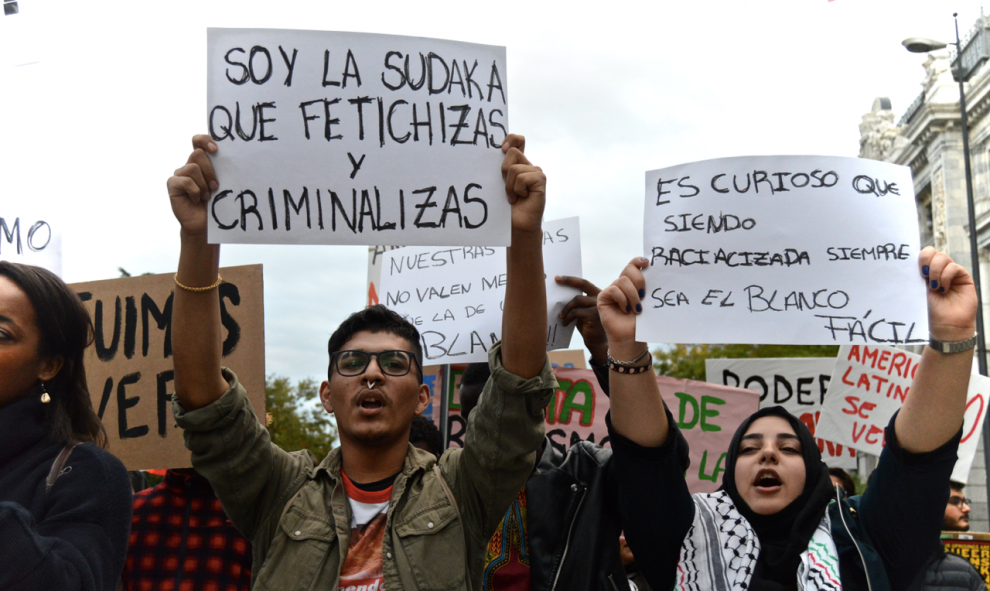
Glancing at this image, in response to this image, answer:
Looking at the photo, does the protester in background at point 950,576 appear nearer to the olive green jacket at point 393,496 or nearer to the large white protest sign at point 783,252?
the large white protest sign at point 783,252

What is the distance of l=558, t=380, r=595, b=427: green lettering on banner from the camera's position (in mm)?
4754

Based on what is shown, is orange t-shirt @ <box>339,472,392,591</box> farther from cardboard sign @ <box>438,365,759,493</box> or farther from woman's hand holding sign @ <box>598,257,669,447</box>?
cardboard sign @ <box>438,365,759,493</box>

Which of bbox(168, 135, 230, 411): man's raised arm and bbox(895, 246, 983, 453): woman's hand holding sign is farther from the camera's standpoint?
bbox(895, 246, 983, 453): woman's hand holding sign

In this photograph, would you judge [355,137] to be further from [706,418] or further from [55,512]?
[706,418]

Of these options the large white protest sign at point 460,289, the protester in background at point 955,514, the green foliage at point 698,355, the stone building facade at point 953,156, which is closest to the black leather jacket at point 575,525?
the large white protest sign at point 460,289

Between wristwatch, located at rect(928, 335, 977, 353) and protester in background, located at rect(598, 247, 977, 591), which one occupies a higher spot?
wristwatch, located at rect(928, 335, 977, 353)

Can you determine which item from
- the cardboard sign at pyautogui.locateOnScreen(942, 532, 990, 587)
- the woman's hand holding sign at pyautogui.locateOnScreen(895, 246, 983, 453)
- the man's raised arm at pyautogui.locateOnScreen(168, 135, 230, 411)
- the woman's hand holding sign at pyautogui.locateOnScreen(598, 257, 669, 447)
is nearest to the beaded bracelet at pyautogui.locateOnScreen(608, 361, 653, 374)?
the woman's hand holding sign at pyautogui.locateOnScreen(598, 257, 669, 447)

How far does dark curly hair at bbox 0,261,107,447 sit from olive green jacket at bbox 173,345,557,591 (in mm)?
261

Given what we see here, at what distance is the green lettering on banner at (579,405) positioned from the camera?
4754 mm

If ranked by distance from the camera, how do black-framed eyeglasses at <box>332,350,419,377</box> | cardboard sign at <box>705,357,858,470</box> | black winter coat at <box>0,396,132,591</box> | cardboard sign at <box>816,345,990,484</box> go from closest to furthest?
black winter coat at <box>0,396,132,591</box>, black-framed eyeglasses at <box>332,350,419,377</box>, cardboard sign at <box>816,345,990,484</box>, cardboard sign at <box>705,357,858,470</box>

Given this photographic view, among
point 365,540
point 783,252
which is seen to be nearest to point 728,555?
point 783,252

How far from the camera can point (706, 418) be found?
16.1 ft

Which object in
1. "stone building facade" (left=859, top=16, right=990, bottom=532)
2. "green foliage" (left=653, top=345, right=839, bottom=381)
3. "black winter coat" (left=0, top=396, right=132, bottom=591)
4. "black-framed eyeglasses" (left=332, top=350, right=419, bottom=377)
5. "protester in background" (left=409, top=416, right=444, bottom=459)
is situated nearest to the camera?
"black winter coat" (left=0, top=396, right=132, bottom=591)

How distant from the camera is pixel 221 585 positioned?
3.16 metres
